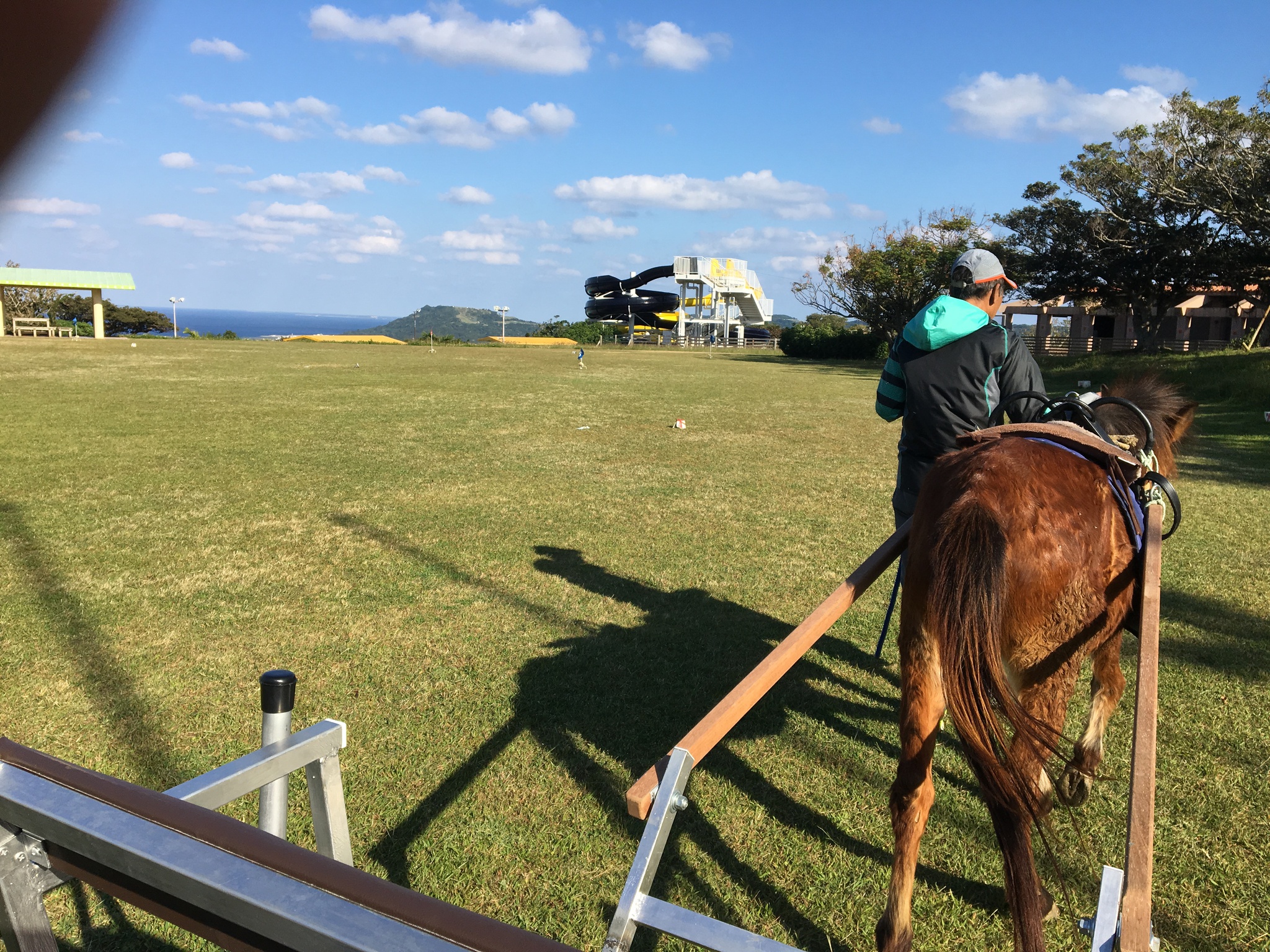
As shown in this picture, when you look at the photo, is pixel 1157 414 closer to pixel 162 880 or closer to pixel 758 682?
pixel 758 682

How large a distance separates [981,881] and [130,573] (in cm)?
619

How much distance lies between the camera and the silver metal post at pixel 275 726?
5.97 ft

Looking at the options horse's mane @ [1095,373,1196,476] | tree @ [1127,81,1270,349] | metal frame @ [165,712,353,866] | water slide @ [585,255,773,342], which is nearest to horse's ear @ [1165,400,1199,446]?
horse's mane @ [1095,373,1196,476]

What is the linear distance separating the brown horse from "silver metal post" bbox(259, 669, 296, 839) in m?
1.72

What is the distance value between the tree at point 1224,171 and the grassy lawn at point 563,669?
17750mm

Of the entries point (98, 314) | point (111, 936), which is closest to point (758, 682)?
point (111, 936)

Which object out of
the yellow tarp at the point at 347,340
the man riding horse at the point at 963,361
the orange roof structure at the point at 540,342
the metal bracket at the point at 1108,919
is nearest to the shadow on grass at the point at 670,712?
the metal bracket at the point at 1108,919

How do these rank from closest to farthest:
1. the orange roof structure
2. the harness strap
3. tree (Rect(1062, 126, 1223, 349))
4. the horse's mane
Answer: the harness strap → the horse's mane → tree (Rect(1062, 126, 1223, 349)) → the orange roof structure

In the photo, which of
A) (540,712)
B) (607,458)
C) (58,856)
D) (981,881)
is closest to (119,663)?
(540,712)

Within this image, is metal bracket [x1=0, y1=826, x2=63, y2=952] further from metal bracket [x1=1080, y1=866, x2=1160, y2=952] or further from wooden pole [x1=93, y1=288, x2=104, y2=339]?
wooden pole [x1=93, y1=288, x2=104, y2=339]

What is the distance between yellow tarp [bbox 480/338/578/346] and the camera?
208 ft

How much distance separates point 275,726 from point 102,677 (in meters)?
3.52

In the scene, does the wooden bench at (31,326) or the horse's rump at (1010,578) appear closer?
the horse's rump at (1010,578)

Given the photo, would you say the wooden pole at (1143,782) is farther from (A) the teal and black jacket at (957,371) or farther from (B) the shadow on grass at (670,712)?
(B) the shadow on grass at (670,712)
